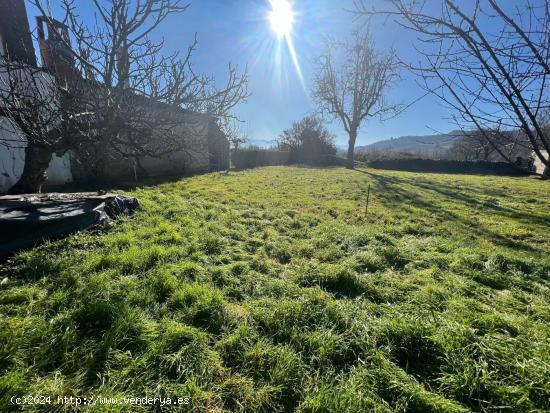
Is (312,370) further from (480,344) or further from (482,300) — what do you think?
(482,300)

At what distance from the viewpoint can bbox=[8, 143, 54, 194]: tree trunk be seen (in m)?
5.61

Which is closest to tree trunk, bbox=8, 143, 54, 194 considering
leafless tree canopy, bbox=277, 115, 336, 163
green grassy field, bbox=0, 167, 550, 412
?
green grassy field, bbox=0, 167, 550, 412

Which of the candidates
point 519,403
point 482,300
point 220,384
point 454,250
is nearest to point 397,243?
point 454,250

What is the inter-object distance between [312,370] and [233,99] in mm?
4656

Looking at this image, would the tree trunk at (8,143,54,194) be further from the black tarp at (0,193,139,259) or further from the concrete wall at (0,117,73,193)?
the concrete wall at (0,117,73,193)

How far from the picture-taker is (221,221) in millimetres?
5805

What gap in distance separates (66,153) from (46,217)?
27.6 feet

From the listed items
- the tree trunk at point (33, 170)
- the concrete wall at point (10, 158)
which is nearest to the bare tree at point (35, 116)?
the tree trunk at point (33, 170)

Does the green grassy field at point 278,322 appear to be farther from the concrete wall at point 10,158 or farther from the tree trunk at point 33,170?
the concrete wall at point 10,158

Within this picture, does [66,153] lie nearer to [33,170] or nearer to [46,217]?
[33,170]

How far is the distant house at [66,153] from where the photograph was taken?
4.82 meters

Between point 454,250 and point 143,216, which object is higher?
point 143,216

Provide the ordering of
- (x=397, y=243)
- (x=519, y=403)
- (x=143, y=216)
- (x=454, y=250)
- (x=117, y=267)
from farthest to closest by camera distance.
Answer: (x=143, y=216)
(x=397, y=243)
(x=454, y=250)
(x=117, y=267)
(x=519, y=403)

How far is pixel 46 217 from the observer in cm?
399
